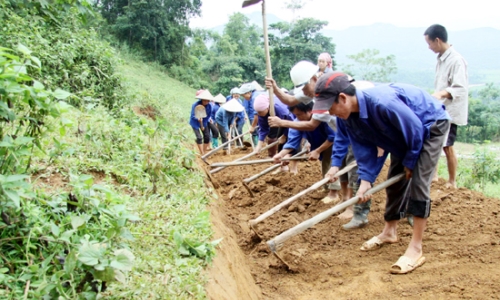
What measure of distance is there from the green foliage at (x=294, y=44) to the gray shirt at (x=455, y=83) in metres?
23.5

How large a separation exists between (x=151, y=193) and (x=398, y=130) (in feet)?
6.85

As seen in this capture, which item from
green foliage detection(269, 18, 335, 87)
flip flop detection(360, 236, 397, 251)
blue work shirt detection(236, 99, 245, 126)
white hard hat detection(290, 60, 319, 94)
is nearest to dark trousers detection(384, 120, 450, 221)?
flip flop detection(360, 236, 397, 251)

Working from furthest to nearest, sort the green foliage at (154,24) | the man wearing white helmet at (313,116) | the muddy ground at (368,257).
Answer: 1. the green foliage at (154,24)
2. the man wearing white helmet at (313,116)
3. the muddy ground at (368,257)

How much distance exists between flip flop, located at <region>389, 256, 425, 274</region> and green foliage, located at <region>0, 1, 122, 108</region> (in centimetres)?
406

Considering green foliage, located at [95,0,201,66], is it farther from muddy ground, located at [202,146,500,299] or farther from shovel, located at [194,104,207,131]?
muddy ground, located at [202,146,500,299]

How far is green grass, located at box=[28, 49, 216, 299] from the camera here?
2.15m

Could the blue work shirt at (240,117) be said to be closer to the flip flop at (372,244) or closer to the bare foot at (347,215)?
the bare foot at (347,215)

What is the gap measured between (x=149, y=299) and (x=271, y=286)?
64.5 inches

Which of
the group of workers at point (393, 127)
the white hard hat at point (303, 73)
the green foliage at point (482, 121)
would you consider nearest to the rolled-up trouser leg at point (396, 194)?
the group of workers at point (393, 127)

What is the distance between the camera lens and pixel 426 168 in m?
3.28

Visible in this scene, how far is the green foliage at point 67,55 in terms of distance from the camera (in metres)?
5.59

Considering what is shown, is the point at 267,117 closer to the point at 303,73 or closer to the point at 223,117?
the point at 303,73

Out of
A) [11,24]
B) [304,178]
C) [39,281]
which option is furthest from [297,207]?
[11,24]

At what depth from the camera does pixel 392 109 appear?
3.08 metres
